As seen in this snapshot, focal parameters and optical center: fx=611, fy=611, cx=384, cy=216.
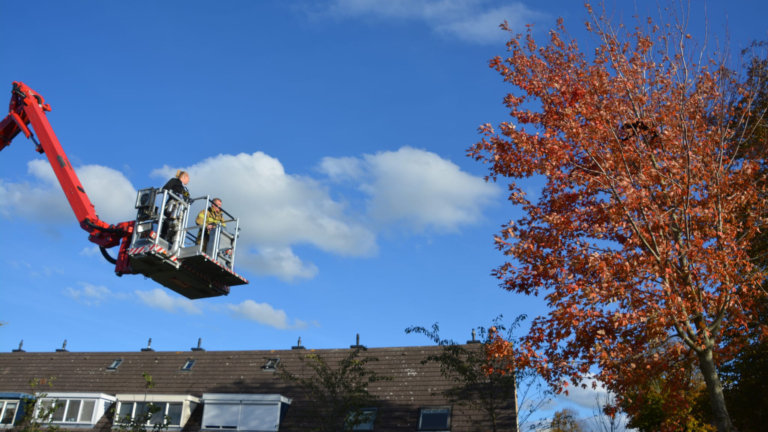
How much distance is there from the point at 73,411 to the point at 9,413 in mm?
2735

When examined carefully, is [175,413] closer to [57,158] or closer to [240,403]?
[240,403]

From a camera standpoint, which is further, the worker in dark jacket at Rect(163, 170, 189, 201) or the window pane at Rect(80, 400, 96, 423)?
the window pane at Rect(80, 400, 96, 423)

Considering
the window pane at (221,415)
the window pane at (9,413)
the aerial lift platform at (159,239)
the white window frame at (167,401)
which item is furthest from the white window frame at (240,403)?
the aerial lift platform at (159,239)

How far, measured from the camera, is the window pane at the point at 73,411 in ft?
86.8

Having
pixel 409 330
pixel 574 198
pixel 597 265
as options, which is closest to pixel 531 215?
pixel 574 198

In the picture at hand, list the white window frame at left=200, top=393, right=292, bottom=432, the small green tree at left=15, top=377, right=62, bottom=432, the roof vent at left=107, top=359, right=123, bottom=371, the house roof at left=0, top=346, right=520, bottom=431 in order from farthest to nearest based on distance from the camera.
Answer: the roof vent at left=107, top=359, right=123, bottom=371 < the white window frame at left=200, top=393, right=292, bottom=432 < the house roof at left=0, top=346, right=520, bottom=431 < the small green tree at left=15, top=377, right=62, bottom=432

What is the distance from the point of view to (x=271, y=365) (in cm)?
2808

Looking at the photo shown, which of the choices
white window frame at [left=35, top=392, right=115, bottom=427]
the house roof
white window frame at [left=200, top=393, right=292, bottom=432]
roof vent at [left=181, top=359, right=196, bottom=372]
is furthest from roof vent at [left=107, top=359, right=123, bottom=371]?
white window frame at [left=200, top=393, right=292, bottom=432]

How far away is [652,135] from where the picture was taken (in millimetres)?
12641

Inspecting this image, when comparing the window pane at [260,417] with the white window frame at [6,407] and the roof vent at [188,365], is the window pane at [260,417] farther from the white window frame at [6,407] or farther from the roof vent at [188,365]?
the white window frame at [6,407]

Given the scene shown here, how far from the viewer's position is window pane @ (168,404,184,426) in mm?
25469

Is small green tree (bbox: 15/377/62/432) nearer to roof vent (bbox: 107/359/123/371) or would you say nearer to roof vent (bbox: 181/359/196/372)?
roof vent (bbox: 107/359/123/371)

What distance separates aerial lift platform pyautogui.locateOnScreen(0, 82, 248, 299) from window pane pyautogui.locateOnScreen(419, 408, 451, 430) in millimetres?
12460

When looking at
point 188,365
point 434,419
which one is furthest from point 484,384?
point 188,365
